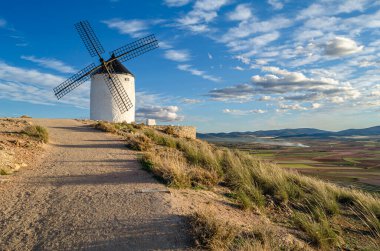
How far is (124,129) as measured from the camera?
22.7m

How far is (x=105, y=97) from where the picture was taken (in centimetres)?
2856

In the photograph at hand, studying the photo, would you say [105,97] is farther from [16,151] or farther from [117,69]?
[16,151]

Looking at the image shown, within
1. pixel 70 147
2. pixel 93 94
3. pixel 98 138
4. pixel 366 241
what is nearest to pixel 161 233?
pixel 366 241

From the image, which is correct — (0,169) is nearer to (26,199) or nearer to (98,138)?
(26,199)

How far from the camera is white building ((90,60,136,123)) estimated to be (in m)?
28.6

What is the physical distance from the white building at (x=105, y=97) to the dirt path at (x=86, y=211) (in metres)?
17.5

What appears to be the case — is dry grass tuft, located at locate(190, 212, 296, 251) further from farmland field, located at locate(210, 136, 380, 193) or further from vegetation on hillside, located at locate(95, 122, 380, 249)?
farmland field, located at locate(210, 136, 380, 193)

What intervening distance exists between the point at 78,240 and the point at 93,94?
2465 cm

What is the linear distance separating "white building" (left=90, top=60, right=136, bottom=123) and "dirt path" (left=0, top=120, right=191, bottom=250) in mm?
17532

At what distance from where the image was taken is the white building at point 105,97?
28578 millimetres

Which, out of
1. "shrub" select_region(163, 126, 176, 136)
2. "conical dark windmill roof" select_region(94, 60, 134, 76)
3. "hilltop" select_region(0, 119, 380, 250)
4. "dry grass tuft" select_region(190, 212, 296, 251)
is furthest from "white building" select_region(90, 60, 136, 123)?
"dry grass tuft" select_region(190, 212, 296, 251)

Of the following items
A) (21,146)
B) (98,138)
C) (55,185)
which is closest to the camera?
(55,185)

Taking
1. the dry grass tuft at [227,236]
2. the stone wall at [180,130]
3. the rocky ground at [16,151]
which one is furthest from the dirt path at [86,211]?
the stone wall at [180,130]

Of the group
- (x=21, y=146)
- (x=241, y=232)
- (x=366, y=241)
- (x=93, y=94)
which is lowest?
(x=366, y=241)
